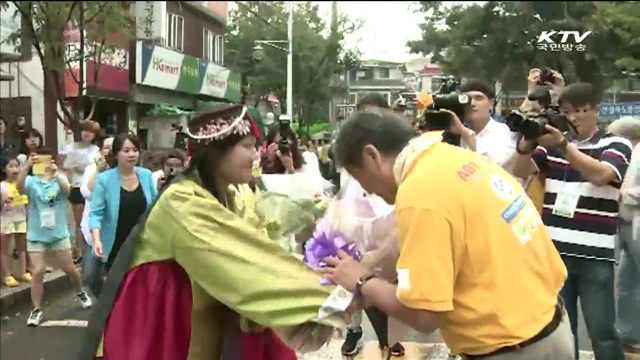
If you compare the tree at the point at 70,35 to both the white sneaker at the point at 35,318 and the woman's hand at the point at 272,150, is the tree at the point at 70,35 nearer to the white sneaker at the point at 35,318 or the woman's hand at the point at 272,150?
the woman's hand at the point at 272,150

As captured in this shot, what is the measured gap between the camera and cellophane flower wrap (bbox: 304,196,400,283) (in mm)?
2554

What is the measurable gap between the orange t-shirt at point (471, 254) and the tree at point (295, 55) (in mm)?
12575

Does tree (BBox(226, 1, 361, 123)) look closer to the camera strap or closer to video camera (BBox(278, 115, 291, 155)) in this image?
video camera (BBox(278, 115, 291, 155))

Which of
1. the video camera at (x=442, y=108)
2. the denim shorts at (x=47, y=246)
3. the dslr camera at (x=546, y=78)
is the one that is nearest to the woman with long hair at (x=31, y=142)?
the denim shorts at (x=47, y=246)

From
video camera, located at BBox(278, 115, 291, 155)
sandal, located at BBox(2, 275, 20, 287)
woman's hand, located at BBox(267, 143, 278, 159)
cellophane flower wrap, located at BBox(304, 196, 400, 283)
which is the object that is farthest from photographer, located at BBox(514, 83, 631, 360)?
sandal, located at BBox(2, 275, 20, 287)

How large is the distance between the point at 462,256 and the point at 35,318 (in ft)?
19.9

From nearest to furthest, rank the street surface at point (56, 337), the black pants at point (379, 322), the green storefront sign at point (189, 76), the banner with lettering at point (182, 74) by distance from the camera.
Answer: the black pants at point (379, 322) < the street surface at point (56, 337) < the banner with lettering at point (182, 74) < the green storefront sign at point (189, 76)

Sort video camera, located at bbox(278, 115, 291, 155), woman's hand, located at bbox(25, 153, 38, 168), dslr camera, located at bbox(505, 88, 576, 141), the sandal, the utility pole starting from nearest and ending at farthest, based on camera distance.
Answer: dslr camera, located at bbox(505, 88, 576, 141)
video camera, located at bbox(278, 115, 291, 155)
woman's hand, located at bbox(25, 153, 38, 168)
the sandal
the utility pole

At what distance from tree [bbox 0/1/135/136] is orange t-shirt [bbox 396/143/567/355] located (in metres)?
3.99

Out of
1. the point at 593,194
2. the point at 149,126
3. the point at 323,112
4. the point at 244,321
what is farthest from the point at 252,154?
the point at 323,112

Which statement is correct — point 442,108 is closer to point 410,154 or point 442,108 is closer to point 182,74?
point 410,154

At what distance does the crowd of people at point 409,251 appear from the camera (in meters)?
2.17

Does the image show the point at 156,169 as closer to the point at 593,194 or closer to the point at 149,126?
the point at 593,194

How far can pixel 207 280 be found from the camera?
274 centimetres
